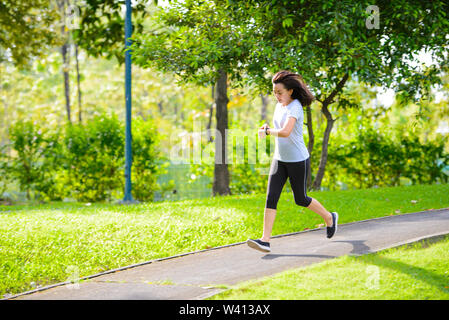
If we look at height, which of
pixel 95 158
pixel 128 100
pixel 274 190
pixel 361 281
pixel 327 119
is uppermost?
pixel 128 100

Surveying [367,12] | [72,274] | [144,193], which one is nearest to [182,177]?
[144,193]

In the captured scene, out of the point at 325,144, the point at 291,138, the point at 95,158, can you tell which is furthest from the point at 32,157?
the point at 291,138

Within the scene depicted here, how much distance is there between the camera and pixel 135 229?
754cm

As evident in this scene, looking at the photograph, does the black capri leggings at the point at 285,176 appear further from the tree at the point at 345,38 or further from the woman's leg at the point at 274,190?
the tree at the point at 345,38

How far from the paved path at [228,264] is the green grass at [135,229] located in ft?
1.50

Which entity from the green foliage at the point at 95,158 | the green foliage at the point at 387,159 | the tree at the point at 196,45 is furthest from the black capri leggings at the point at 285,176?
the green foliage at the point at 387,159

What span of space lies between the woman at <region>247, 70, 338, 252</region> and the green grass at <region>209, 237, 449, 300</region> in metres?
0.94

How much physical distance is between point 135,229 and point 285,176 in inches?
113

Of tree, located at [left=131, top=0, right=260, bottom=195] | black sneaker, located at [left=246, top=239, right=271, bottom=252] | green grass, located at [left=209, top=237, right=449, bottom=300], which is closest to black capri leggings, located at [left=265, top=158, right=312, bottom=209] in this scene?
black sneaker, located at [left=246, top=239, right=271, bottom=252]

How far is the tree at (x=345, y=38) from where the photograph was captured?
9523 mm

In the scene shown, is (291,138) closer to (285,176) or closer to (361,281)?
(285,176)

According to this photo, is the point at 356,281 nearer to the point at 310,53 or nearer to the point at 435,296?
the point at 435,296
